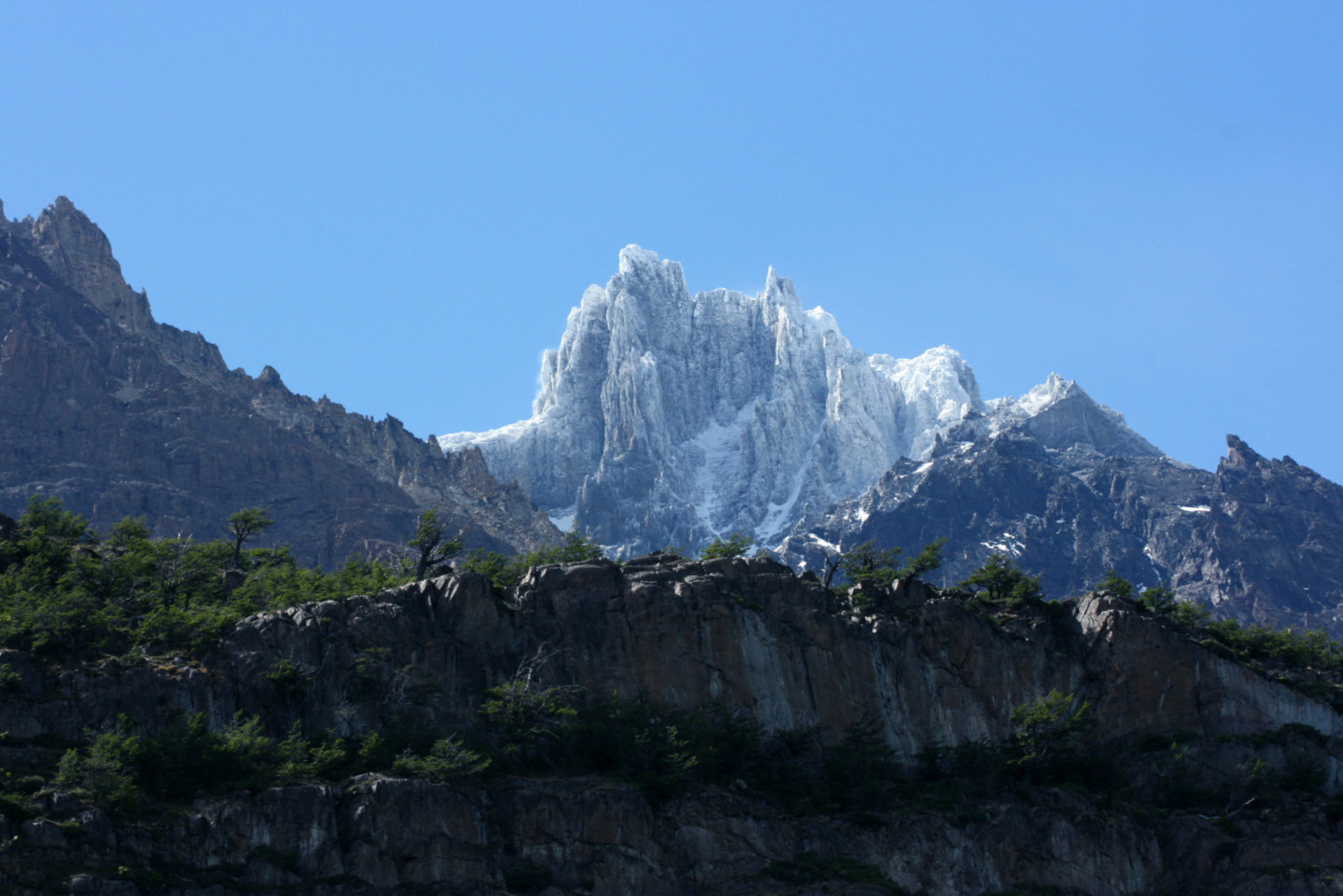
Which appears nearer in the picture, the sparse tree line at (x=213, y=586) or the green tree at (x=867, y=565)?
the sparse tree line at (x=213, y=586)

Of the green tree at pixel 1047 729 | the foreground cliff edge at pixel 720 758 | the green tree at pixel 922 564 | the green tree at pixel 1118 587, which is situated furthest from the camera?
the green tree at pixel 1118 587

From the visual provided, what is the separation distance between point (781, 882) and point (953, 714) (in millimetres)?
21231

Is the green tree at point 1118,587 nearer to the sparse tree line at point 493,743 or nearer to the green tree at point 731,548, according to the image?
the sparse tree line at point 493,743

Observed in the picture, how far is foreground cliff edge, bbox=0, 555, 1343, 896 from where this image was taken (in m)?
66.7

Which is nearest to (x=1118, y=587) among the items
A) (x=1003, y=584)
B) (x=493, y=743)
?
(x=1003, y=584)

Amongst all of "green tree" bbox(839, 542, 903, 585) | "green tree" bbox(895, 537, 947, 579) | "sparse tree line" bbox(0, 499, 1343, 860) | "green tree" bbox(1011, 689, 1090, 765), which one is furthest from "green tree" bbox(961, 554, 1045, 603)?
"green tree" bbox(1011, 689, 1090, 765)

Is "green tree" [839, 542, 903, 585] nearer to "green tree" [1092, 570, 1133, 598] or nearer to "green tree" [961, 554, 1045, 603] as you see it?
"green tree" [961, 554, 1045, 603]

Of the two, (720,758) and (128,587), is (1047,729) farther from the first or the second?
(128,587)

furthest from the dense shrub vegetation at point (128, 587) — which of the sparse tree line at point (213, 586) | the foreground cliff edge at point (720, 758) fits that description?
the foreground cliff edge at point (720, 758)

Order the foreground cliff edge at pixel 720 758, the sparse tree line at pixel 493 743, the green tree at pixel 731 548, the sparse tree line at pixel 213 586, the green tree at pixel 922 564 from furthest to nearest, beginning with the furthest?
the green tree at pixel 731 548, the green tree at pixel 922 564, the sparse tree line at pixel 213 586, the sparse tree line at pixel 493 743, the foreground cliff edge at pixel 720 758

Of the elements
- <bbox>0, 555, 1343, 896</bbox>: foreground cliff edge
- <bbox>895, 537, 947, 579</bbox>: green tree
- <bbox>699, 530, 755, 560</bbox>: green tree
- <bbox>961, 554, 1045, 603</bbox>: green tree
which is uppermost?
<bbox>699, 530, 755, 560</bbox>: green tree

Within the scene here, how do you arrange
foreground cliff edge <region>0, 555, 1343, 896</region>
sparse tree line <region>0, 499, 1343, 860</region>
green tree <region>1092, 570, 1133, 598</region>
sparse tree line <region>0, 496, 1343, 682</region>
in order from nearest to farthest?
foreground cliff edge <region>0, 555, 1343, 896</region>
sparse tree line <region>0, 499, 1343, 860</region>
sparse tree line <region>0, 496, 1343, 682</region>
green tree <region>1092, 570, 1133, 598</region>

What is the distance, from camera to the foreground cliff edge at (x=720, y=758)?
66.7 meters

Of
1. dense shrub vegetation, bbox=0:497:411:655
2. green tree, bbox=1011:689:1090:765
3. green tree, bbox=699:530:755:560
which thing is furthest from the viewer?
green tree, bbox=699:530:755:560
